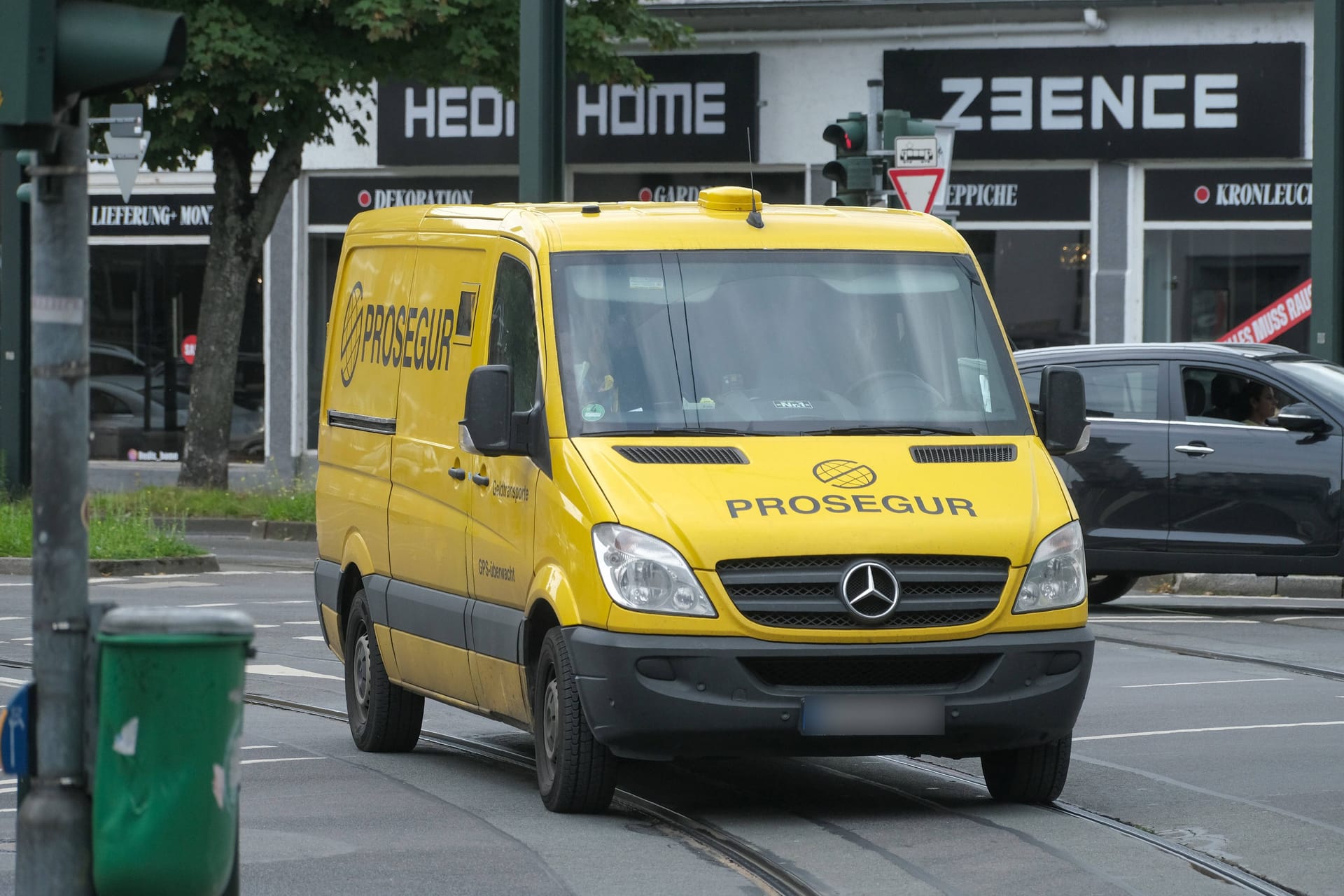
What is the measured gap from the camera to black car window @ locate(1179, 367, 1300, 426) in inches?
586

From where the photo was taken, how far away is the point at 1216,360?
14.9 metres

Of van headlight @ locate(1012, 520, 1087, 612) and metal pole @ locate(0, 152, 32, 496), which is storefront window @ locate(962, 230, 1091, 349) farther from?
van headlight @ locate(1012, 520, 1087, 612)

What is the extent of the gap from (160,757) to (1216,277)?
824 inches

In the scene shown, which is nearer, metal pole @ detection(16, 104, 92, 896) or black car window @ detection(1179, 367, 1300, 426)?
metal pole @ detection(16, 104, 92, 896)

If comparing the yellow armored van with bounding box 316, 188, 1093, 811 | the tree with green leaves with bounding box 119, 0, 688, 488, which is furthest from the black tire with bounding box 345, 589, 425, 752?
the tree with green leaves with bounding box 119, 0, 688, 488

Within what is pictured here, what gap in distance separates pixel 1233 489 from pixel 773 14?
38.4 feet

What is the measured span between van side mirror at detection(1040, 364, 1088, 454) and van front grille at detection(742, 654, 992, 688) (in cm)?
123

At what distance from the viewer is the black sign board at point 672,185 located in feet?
85.0

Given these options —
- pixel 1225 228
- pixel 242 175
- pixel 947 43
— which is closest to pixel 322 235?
pixel 242 175

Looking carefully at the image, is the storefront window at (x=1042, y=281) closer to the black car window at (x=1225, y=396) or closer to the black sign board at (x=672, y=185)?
the black sign board at (x=672, y=185)

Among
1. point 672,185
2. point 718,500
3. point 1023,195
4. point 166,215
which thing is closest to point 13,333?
point 166,215

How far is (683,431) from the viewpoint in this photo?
789cm

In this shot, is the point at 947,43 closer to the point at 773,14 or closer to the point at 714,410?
the point at 773,14

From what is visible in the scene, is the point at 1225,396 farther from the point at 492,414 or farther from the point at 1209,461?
the point at 492,414
